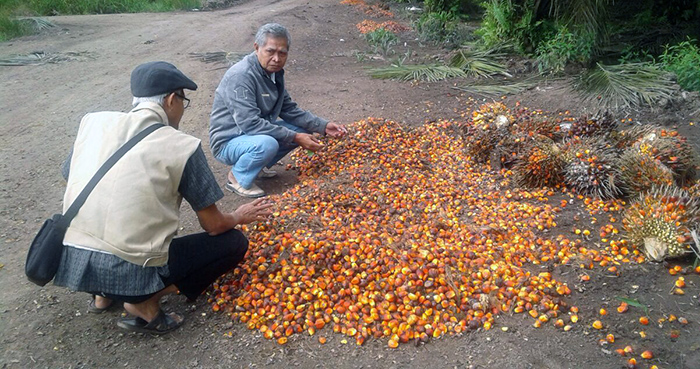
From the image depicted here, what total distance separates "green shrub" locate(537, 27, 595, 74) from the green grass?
9698 millimetres

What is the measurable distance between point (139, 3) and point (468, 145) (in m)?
12.8

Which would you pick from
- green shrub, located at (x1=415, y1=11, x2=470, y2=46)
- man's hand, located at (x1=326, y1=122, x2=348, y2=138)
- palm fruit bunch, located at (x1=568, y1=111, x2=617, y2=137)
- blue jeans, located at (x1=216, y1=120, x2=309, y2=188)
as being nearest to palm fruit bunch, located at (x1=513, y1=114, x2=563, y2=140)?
palm fruit bunch, located at (x1=568, y1=111, x2=617, y2=137)

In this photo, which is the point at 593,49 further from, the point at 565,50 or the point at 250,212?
the point at 250,212

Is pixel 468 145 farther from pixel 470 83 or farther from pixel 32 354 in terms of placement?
pixel 32 354

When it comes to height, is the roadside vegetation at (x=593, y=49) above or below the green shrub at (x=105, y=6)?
below

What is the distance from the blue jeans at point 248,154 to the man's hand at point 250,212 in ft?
3.17

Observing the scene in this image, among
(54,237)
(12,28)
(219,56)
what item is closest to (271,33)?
(54,237)

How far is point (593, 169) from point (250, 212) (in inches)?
95.4

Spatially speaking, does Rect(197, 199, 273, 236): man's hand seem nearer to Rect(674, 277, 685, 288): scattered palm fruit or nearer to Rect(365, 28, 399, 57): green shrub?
Rect(674, 277, 685, 288): scattered palm fruit

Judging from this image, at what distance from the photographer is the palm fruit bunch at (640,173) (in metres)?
3.30

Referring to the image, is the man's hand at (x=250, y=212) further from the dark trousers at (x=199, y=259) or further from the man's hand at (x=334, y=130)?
the man's hand at (x=334, y=130)

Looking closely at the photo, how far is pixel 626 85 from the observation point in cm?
523

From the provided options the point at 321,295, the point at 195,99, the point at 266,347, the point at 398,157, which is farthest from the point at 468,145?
the point at 195,99

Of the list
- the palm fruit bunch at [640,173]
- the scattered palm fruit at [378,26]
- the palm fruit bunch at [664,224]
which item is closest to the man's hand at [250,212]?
the palm fruit bunch at [664,224]
